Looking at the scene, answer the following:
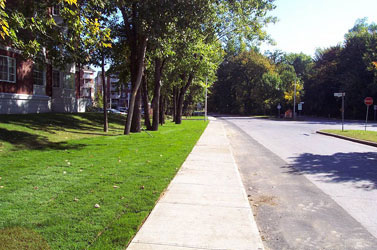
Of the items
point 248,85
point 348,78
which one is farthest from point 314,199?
point 248,85

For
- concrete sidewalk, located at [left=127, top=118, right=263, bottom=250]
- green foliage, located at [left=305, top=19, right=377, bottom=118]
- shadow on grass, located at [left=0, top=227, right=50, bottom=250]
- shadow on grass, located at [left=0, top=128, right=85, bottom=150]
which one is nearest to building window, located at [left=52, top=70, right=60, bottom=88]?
shadow on grass, located at [left=0, top=128, right=85, bottom=150]

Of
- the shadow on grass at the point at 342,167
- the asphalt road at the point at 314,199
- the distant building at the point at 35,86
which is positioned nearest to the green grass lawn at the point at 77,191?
the asphalt road at the point at 314,199

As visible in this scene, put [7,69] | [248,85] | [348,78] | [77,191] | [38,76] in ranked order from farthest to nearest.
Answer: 1. [248,85]
2. [348,78]
3. [38,76]
4. [7,69]
5. [77,191]

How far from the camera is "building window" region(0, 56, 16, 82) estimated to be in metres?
18.3

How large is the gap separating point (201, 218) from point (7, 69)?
18.4 m

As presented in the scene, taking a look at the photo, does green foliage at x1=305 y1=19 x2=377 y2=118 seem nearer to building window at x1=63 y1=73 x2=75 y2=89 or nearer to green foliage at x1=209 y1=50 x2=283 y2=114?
green foliage at x1=209 y1=50 x2=283 y2=114

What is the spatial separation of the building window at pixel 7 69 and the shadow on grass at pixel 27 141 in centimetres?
740

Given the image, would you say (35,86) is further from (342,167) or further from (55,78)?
(342,167)

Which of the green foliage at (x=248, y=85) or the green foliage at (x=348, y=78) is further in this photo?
the green foliage at (x=248, y=85)

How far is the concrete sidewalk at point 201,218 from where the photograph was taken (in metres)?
3.68

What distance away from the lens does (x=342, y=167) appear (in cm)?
918

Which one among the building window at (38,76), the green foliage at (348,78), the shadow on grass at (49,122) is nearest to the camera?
the shadow on grass at (49,122)

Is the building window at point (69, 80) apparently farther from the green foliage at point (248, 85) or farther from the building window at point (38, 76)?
the green foliage at point (248, 85)

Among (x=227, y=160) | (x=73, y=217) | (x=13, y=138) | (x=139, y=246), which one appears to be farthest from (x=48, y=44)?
(x=139, y=246)
